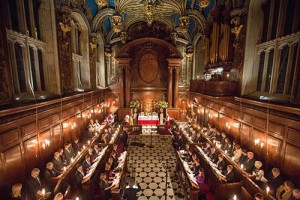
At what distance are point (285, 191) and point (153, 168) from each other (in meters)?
5.38

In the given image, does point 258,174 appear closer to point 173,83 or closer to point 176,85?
point 176,85

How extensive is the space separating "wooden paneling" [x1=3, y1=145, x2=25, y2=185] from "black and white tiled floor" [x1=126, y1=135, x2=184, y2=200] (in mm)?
4083

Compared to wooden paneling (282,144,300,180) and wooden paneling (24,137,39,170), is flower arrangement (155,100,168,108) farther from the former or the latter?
wooden paneling (24,137,39,170)

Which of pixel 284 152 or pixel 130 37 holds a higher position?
pixel 130 37

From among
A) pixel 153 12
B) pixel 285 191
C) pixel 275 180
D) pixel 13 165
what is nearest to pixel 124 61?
pixel 153 12

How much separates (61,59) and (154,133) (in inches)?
333

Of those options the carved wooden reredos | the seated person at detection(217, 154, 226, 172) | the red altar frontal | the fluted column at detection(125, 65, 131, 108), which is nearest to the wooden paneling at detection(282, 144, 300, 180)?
the seated person at detection(217, 154, 226, 172)

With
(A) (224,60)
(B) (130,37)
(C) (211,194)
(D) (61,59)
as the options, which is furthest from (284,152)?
(B) (130,37)

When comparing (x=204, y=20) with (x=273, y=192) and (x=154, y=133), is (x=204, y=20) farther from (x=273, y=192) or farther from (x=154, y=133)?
(x=273, y=192)

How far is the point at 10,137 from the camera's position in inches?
181

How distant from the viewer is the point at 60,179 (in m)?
5.25

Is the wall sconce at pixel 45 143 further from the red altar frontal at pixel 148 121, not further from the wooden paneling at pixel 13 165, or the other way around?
the red altar frontal at pixel 148 121

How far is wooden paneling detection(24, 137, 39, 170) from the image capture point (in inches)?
211

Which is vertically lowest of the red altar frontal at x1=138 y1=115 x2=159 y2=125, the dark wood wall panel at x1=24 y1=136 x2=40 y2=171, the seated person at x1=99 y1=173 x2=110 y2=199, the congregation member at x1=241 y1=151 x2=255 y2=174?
the seated person at x1=99 y1=173 x2=110 y2=199
